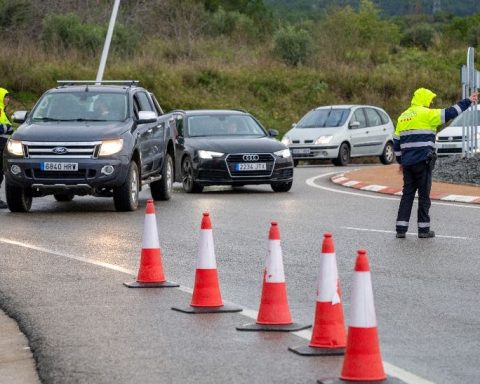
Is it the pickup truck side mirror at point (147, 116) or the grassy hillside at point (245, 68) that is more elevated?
the pickup truck side mirror at point (147, 116)

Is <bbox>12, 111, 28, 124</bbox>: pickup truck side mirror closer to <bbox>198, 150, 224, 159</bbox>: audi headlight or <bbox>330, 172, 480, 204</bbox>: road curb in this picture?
<bbox>198, 150, 224, 159</bbox>: audi headlight

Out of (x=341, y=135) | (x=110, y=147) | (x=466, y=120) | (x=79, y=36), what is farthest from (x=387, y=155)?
(x=79, y=36)

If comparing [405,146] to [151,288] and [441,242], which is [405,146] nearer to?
[441,242]

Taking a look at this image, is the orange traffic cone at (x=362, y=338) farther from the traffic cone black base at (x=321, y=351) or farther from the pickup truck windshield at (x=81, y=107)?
the pickup truck windshield at (x=81, y=107)

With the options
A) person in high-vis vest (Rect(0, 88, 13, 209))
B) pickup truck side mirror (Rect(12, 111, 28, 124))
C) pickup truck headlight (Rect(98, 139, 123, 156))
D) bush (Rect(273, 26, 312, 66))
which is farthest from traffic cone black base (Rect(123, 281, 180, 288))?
bush (Rect(273, 26, 312, 66))

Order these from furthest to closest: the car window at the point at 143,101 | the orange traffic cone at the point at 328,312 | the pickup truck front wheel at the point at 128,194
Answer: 1. the car window at the point at 143,101
2. the pickup truck front wheel at the point at 128,194
3. the orange traffic cone at the point at 328,312

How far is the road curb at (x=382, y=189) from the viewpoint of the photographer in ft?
78.5

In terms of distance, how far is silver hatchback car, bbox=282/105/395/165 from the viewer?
3794 cm

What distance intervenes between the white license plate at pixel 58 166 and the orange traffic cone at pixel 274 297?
1084 centimetres

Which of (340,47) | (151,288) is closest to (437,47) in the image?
(340,47)

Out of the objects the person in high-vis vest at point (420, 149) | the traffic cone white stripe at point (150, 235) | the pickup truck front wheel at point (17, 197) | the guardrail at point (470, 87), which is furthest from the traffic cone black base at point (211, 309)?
the guardrail at point (470, 87)

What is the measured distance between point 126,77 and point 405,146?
3659cm

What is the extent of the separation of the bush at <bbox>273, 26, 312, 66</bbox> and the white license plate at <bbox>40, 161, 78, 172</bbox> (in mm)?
41210

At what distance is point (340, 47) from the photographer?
64188 millimetres
